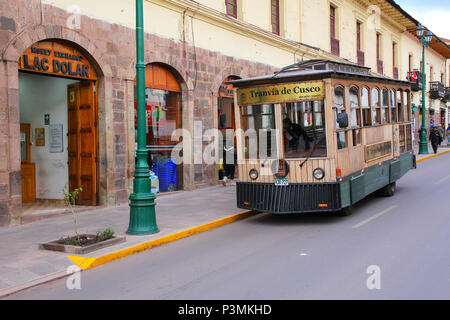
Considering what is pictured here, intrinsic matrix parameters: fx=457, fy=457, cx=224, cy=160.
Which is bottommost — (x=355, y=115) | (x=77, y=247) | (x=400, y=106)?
(x=77, y=247)

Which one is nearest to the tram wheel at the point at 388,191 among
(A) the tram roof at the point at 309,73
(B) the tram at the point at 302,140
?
(B) the tram at the point at 302,140

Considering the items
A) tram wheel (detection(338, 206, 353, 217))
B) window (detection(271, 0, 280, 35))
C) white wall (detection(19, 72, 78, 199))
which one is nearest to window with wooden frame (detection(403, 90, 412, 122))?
tram wheel (detection(338, 206, 353, 217))

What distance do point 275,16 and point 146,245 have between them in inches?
570

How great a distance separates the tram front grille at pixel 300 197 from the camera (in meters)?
8.88

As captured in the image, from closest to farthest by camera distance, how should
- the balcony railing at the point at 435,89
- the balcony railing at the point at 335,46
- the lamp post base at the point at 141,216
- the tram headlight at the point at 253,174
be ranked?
the lamp post base at the point at 141,216, the tram headlight at the point at 253,174, the balcony railing at the point at 335,46, the balcony railing at the point at 435,89

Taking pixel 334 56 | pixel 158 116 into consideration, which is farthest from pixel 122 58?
pixel 334 56

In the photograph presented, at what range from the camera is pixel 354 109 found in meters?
9.87

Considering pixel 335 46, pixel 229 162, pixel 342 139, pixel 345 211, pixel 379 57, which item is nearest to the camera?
pixel 342 139

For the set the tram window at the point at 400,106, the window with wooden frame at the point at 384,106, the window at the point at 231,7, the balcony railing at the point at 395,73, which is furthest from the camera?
the balcony railing at the point at 395,73

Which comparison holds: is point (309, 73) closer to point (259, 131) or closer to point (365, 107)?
point (259, 131)

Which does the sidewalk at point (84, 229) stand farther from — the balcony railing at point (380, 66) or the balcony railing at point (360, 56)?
the balcony railing at point (380, 66)

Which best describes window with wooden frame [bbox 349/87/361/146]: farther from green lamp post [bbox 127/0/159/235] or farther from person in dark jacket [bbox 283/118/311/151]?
green lamp post [bbox 127/0/159/235]

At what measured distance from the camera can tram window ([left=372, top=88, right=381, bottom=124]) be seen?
10.9 metres

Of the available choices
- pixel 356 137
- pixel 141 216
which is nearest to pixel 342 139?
pixel 356 137
